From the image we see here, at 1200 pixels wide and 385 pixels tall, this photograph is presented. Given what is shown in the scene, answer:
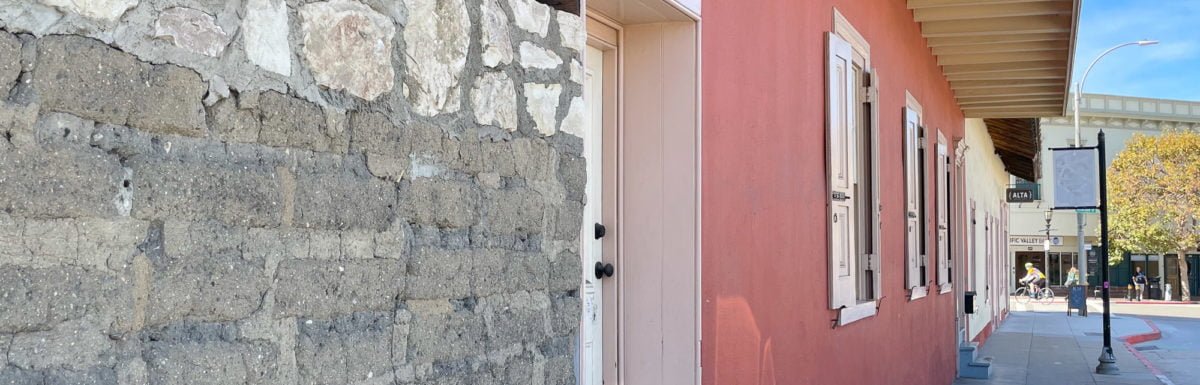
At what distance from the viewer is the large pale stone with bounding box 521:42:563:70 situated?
2.80 meters

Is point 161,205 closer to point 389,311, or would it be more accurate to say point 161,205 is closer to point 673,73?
point 389,311

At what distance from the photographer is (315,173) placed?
2037 mm

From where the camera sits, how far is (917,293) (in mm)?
9195

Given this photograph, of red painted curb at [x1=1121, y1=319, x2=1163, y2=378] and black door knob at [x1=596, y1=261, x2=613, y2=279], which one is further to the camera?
red painted curb at [x1=1121, y1=319, x2=1163, y2=378]

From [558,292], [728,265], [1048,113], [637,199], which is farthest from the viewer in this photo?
[1048,113]

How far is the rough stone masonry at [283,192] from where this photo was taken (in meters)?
1.54

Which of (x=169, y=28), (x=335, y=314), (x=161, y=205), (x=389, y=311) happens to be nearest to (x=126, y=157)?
(x=161, y=205)

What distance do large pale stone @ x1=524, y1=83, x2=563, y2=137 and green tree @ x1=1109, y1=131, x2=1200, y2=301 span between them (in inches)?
1423

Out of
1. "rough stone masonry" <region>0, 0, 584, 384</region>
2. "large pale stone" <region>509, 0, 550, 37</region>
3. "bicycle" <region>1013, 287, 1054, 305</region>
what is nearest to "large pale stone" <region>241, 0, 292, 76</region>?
"rough stone masonry" <region>0, 0, 584, 384</region>

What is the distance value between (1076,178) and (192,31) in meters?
13.3

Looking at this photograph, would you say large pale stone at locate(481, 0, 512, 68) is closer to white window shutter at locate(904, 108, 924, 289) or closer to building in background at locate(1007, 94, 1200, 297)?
white window shutter at locate(904, 108, 924, 289)

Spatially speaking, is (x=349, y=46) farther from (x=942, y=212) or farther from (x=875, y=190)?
(x=942, y=212)

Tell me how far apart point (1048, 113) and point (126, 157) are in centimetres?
1368

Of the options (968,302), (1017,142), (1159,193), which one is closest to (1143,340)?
(1017,142)
